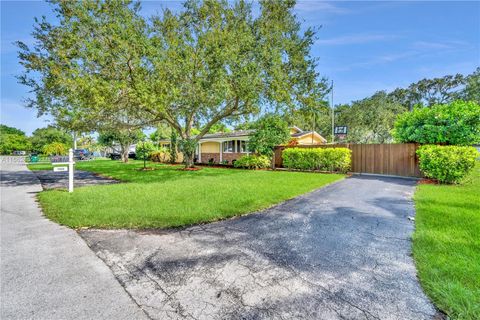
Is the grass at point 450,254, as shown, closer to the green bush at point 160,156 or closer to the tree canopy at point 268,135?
the tree canopy at point 268,135

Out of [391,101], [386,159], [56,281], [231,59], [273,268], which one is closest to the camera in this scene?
[56,281]

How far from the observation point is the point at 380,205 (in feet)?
20.8

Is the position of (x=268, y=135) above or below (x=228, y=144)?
above

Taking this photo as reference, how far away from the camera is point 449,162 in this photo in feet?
30.2

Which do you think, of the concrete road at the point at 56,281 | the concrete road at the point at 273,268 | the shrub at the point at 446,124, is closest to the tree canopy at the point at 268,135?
the shrub at the point at 446,124

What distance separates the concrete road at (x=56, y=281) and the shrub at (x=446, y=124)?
13097mm

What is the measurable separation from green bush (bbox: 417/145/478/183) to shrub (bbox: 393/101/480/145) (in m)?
1.15

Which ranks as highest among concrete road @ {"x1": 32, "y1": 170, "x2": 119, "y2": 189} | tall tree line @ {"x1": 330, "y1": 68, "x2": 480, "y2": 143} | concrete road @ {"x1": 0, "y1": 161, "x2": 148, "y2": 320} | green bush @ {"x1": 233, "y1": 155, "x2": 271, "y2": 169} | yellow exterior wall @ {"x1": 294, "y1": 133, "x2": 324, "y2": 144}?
tall tree line @ {"x1": 330, "y1": 68, "x2": 480, "y2": 143}

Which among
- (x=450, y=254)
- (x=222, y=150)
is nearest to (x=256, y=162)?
(x=222, y=150)

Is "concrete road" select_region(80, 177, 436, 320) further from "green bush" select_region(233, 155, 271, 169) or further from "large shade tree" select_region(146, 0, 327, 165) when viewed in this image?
"green bush" select_region(233, 155, 271, 169)

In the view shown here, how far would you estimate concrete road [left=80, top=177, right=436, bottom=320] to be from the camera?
2244 mm

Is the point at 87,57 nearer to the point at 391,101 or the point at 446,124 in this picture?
the point at 446,124

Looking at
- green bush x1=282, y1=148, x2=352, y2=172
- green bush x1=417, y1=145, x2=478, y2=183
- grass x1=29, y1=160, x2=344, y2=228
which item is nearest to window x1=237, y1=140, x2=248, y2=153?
green bush x1=282, y1=148, x2=352, y2=172

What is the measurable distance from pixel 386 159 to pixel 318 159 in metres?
3.67
